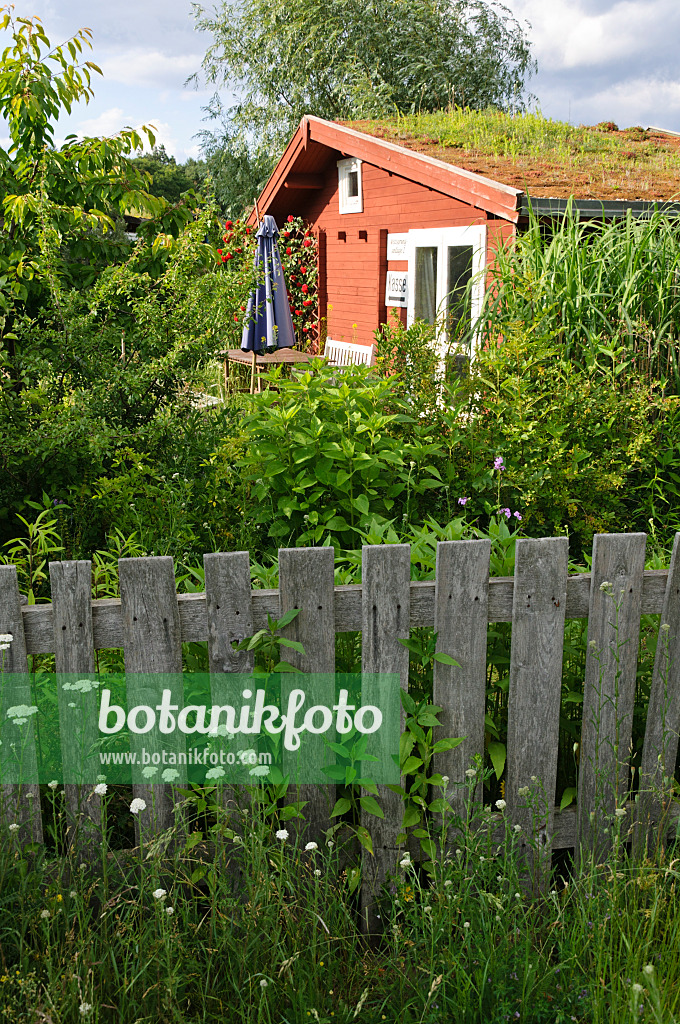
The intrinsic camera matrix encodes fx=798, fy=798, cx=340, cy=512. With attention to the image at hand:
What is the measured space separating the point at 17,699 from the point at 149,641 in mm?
391

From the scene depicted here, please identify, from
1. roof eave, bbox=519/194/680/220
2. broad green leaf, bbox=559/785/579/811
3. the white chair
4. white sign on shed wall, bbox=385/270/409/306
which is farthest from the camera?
white sign on shed wall, bbox=385/270/409/306

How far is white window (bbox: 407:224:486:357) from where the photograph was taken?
8031mm

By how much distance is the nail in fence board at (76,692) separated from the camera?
2.10 meters

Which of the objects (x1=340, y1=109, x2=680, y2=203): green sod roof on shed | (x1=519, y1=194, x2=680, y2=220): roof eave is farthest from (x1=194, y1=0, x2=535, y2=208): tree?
(x1=519, y1=194, x2=680, y2=220): roof eave

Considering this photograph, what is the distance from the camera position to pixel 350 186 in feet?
38.3

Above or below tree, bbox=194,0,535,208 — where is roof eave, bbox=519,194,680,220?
below

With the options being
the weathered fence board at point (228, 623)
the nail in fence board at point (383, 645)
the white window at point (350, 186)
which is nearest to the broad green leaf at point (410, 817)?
the nail in fence board at point (383, 645)

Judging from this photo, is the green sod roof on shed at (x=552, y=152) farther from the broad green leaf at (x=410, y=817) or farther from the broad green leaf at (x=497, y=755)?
the broad green leaf at (x=410, y=817)

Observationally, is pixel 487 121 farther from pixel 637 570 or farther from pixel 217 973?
pixel 217 973

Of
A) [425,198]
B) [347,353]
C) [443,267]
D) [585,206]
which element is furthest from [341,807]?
[347,353]

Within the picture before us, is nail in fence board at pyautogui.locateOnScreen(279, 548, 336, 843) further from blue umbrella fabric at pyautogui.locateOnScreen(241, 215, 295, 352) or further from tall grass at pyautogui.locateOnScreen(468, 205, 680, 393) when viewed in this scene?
blue umbrella fabric at pyautogui.locateOnScreen(241, 215, 295, 352)

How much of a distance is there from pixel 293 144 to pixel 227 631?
1156cm

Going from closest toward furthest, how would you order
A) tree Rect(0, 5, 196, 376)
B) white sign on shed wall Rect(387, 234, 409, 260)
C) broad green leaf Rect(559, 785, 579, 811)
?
broad green leaf Rect(559, 785, 579, 811) → tree Rect(0, 5, 196, 376) → white sign on shed wall Rect(387, 234, 409, 260)

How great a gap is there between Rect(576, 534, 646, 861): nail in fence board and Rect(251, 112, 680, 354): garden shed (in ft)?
13.0
